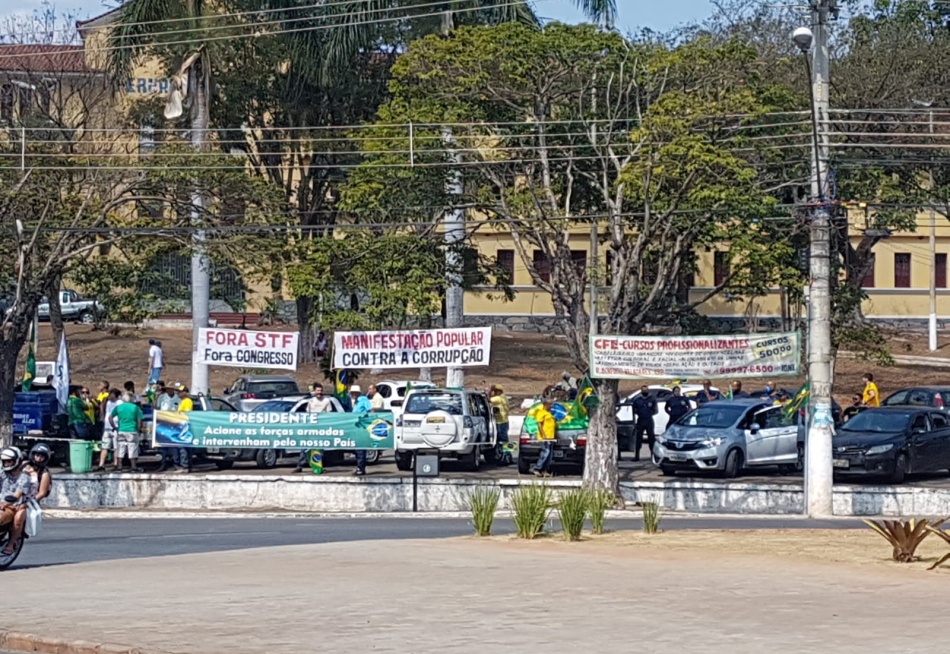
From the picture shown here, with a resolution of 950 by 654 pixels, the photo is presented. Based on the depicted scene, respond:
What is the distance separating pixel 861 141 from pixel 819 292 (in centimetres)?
1283

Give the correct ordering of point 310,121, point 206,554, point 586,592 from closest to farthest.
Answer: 1. point 586,592
2. point 206,554
3. point 310,121

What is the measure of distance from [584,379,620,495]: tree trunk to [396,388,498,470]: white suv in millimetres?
3021

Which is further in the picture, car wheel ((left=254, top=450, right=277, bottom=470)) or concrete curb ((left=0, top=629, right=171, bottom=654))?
car wheel ((left=254, top=450, right=277, bottom=470))

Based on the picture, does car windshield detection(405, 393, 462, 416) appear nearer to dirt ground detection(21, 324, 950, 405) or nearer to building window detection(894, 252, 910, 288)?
dirt ground detection(21, 324, 950, 405)

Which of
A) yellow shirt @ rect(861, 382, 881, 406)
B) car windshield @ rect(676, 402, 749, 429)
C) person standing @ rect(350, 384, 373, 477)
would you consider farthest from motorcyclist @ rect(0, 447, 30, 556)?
yellow shirt @ rect(861, 382, 881, 406)

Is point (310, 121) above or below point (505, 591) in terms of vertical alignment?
above

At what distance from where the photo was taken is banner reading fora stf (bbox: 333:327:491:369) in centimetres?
3095

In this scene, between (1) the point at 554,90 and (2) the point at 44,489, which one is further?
(1) the point at 554,90

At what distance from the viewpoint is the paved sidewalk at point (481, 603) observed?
11.3 metres

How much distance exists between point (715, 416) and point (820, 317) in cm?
423

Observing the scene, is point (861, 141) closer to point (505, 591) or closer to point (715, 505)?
point (715, 505)

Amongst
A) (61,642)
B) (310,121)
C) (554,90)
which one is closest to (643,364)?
(554,90)

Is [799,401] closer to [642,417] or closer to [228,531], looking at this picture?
[642,417]

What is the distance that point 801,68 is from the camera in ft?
142
